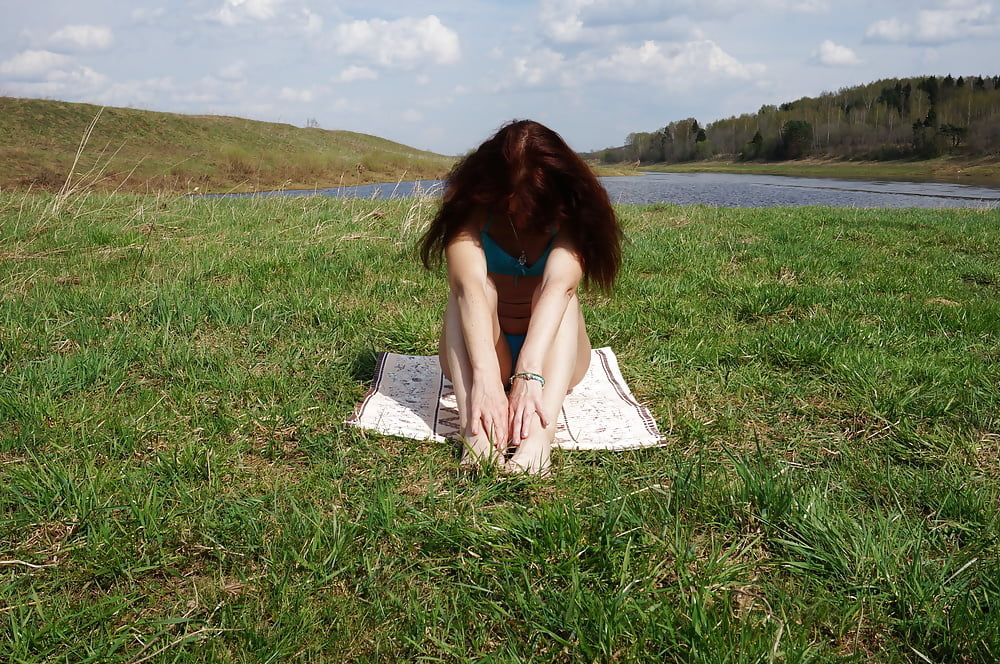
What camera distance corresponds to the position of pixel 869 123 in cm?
7844

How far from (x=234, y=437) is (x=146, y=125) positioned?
1677 inches

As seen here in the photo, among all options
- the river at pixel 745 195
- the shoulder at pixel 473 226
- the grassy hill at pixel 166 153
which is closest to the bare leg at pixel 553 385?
the shoulder at pixel 473 226

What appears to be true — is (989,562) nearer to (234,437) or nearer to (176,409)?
(234,437)

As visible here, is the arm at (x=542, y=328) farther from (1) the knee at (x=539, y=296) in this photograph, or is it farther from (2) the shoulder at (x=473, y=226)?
(2) the shoulder at (x=473, y=226)

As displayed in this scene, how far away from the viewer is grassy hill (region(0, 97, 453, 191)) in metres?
25.8

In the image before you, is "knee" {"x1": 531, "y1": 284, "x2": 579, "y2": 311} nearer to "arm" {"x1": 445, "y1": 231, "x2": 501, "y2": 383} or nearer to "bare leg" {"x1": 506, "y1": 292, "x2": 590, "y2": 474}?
"bare leg" {"x1": 506, "y1": 292, "x2": 590, "y2": 474}

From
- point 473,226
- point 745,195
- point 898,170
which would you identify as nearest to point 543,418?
point 473,226

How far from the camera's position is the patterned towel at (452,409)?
281 centimetres

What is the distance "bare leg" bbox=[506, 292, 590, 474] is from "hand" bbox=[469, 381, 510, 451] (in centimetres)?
10

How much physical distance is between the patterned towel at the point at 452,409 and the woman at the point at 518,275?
8.2 inches

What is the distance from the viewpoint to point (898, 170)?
184 feet

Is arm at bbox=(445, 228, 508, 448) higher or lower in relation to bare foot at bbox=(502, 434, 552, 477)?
higher

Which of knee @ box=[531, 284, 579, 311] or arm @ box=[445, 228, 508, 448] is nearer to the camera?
arm @ box=[445, 228, 508, 448]

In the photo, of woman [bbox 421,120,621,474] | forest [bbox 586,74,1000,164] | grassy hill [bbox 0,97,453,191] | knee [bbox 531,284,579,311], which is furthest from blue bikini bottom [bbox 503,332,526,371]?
forest [bbox 586,74,1000,164]
